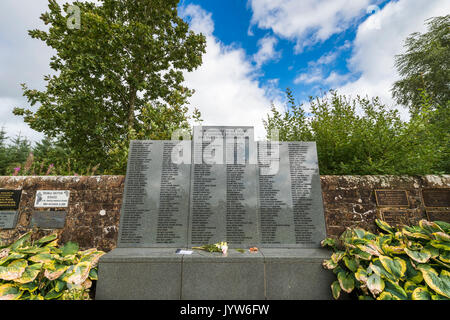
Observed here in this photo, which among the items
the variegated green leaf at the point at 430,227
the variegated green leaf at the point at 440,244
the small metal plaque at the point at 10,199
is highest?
the small metal plaque at the point at 10,199

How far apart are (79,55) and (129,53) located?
7.21 feet

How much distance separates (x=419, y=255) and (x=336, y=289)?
1.06 meters

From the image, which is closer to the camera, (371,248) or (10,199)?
(371,248)

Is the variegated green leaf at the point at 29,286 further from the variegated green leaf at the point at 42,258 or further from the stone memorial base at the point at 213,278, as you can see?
the stone memorial base at the point at 213,278

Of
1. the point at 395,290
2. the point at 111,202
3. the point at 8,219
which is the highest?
the point at 111,202

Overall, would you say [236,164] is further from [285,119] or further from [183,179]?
[285,119]

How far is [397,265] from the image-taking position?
2.21 m

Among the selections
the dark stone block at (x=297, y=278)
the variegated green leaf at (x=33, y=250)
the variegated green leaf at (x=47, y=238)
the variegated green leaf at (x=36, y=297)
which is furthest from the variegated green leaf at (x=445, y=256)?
the variegated green leaf at (x=47, y=238)

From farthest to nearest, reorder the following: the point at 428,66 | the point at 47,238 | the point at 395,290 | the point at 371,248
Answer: the point at 428,66
the point at 47,238
the point at 371,248
the point at 395,290

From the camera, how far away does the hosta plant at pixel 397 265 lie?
2041 mm

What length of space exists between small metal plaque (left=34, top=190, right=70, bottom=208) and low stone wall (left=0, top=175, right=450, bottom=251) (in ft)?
0.24

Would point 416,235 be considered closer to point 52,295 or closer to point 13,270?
point 52,295

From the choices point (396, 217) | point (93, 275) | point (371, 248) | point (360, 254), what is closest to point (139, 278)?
point (93, 275)

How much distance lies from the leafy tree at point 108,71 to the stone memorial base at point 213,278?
4.17m
